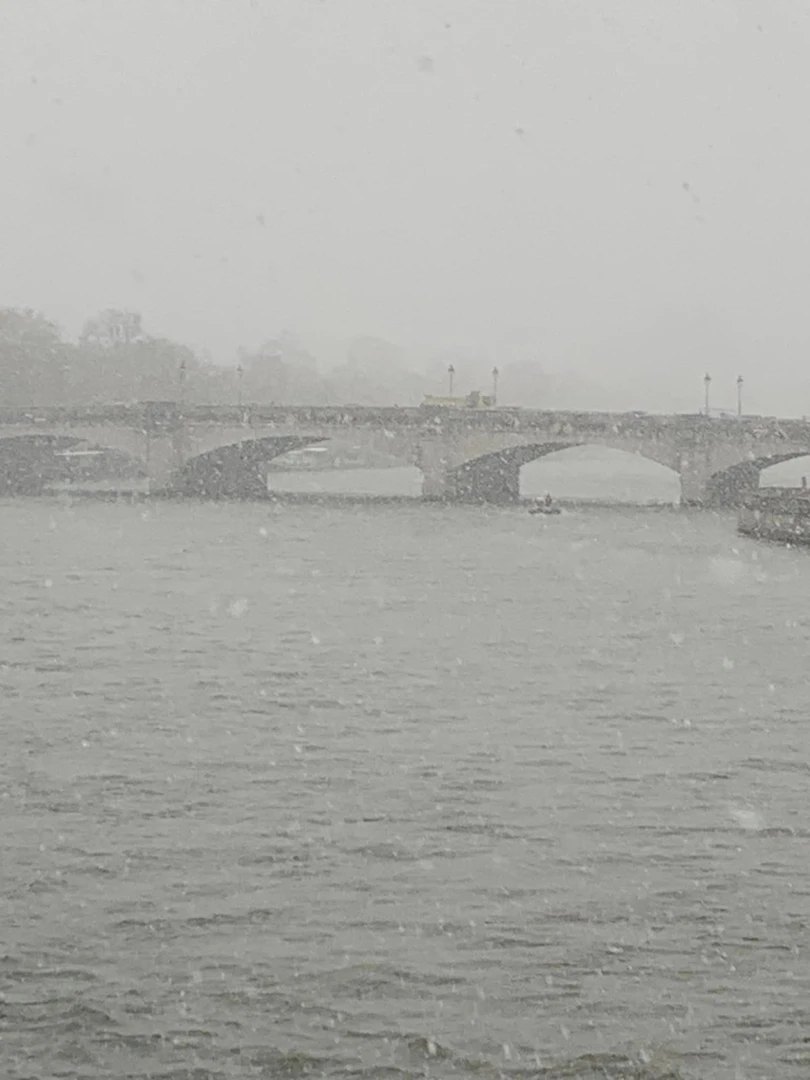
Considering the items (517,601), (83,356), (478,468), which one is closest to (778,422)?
(478,468)

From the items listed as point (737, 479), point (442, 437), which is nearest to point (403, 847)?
point (442, 437)

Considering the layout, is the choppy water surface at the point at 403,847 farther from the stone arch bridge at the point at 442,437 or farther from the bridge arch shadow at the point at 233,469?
the bridge arch shadow at the point at 233,469

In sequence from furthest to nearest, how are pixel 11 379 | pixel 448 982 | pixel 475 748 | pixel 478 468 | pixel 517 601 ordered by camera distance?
1. pixel 11 379
2. pixel 478 468
3. pixel 517 601
4. pixel 475 748
5. pixel 448 982

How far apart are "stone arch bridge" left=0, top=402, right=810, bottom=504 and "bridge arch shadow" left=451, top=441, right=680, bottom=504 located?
113 mm

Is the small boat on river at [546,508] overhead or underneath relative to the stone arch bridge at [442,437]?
underneath

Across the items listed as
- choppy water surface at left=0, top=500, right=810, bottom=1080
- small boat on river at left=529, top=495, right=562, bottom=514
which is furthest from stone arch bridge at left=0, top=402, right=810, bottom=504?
choppy water surface at left=0, top=500, right=810, bottom=1080

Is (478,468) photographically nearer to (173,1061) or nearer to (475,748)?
(475,748)

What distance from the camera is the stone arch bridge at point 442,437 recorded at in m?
72.1

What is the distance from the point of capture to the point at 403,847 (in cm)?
1407

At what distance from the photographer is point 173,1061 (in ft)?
32.5

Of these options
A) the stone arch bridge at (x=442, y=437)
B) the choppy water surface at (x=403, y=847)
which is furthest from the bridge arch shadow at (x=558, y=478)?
the choppy water surface at (x=403, y=847)

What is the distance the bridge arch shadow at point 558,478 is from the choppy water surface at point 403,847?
46873 millimetres

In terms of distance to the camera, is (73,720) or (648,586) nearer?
(73,720)

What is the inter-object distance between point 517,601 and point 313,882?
21.0 metres
